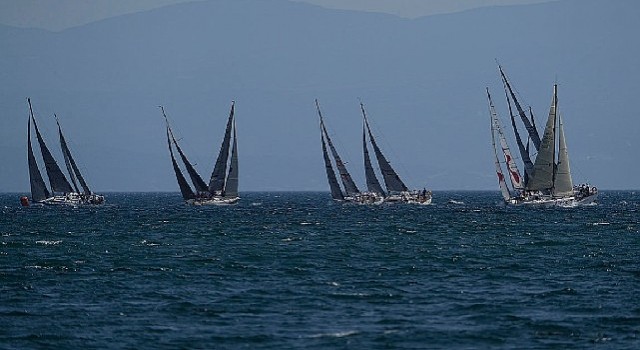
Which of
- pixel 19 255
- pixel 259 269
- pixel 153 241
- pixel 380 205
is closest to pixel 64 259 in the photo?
pixel 19 255

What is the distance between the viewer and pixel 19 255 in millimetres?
67062

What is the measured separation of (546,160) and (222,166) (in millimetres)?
39169

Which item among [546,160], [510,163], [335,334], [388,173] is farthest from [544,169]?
[335,334]

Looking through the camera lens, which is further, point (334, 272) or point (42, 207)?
point (42, 207)

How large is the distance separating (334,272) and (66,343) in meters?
20.5

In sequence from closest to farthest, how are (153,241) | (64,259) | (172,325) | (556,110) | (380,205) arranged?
(172,325), (64,259), (153,241), (556,110), (380,205)

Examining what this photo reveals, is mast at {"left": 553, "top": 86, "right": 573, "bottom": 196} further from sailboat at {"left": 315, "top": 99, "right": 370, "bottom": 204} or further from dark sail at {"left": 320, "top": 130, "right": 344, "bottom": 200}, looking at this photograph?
dark sail at {"left": 320, "top": 130, "right": 344, "bottom": 200}

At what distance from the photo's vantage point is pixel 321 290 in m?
48.8

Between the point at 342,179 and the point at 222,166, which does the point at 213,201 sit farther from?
the point at 342,179

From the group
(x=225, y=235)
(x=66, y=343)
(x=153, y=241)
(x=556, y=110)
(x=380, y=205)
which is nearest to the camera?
(x=66, y=343)

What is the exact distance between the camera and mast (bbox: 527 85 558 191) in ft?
399

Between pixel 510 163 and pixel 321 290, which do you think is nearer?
pixel 321 290

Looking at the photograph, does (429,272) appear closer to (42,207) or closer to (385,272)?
(385,272)

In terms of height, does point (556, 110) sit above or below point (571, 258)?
above
